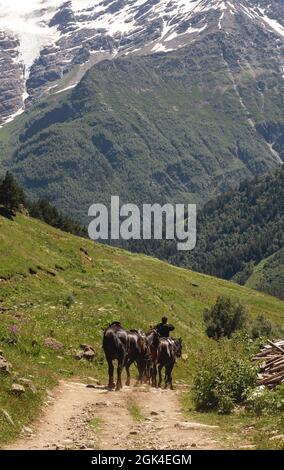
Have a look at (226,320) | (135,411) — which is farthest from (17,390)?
(226,320)

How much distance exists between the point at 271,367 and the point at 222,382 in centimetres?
469

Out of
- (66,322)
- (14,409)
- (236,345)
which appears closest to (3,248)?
(66,322)

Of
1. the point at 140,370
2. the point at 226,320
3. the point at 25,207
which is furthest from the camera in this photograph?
the point at 25,207

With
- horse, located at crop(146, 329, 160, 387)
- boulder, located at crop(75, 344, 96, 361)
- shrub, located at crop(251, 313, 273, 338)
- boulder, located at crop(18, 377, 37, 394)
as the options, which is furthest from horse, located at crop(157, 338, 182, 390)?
shrub, located at crop(251, 313, 273, 338)

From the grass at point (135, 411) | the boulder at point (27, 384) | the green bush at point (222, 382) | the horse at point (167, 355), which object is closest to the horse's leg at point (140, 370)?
the horse at point (167, 355)

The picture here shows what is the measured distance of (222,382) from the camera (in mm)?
25531

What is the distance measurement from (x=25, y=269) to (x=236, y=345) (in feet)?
77.8

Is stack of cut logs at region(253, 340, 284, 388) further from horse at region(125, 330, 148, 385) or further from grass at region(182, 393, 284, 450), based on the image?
horse at region(125, 330, 148, 385)

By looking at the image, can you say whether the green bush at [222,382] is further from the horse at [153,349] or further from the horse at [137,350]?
the horse at [153,349]

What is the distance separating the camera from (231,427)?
68.4 feet

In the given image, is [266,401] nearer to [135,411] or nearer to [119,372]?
[135,411]

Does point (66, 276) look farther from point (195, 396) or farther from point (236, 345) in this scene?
point (195, 396)

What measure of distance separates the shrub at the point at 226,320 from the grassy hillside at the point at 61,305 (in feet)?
5.52

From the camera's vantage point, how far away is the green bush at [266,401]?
72.2ft
